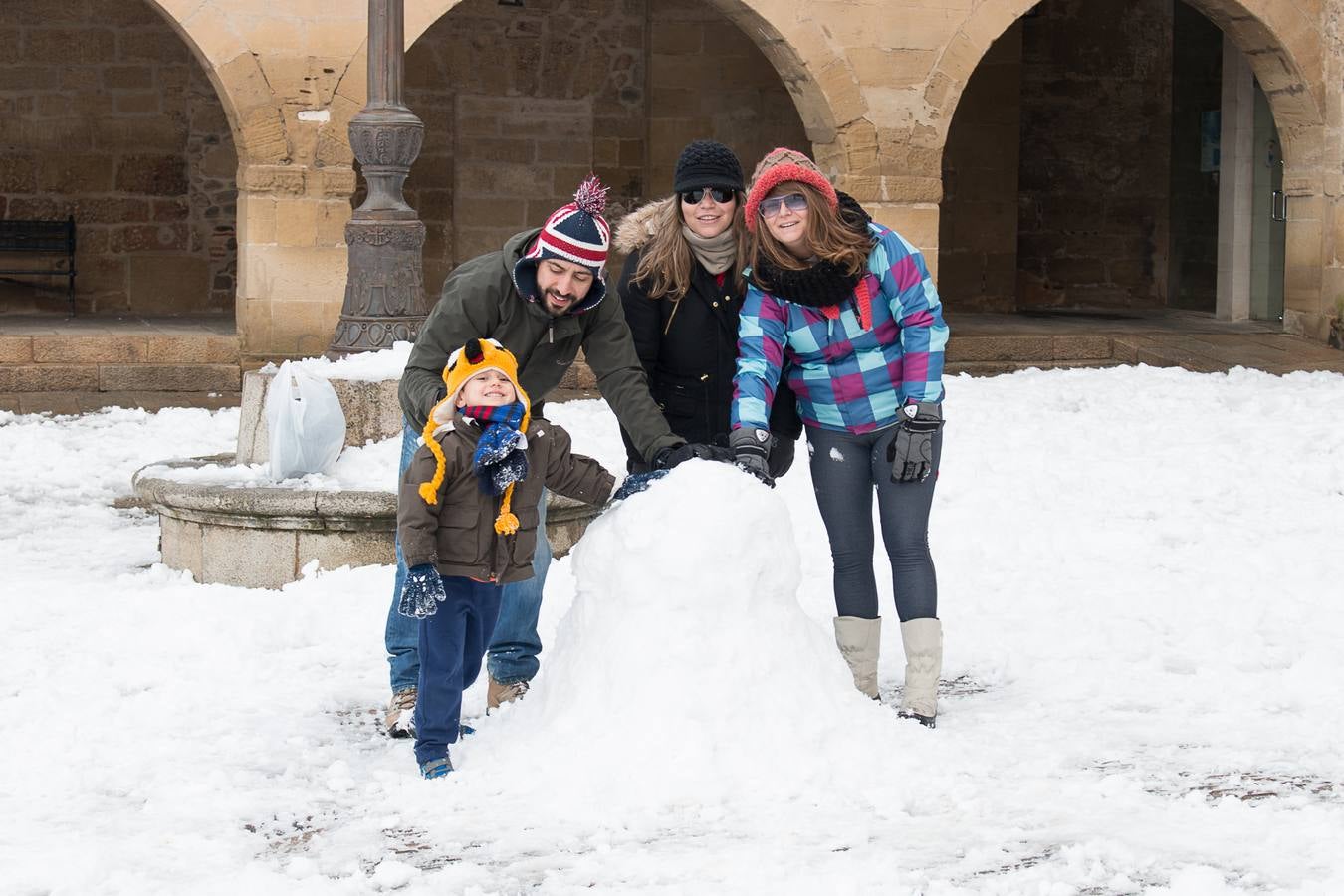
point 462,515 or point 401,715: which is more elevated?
point 462,515

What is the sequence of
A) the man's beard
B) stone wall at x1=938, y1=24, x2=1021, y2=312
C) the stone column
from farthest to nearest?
stone wall at x1=938, y1=24, x2=1021, y2=312, the stone column, the man's beard

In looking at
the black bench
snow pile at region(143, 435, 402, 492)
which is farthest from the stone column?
the black bench

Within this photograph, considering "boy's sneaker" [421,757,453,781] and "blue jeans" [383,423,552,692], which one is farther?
"blue jeans" [383,423,552,692]

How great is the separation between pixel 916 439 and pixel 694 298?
25.1 inches

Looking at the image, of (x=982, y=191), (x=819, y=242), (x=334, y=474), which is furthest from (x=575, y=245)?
(x=982, y=191)

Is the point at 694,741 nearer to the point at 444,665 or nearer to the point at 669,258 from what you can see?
the point at 444,665

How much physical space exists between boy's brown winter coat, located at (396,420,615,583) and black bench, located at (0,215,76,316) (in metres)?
10.6

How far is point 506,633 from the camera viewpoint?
4500 millimetres

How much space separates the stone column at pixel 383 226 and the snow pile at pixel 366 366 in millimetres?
52

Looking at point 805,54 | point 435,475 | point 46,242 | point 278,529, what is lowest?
point 278,529

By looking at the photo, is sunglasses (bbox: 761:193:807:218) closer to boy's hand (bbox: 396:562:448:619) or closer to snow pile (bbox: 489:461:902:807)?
snow pile (bbox: 489:461:902:807)

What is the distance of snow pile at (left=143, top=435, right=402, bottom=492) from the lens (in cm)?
603

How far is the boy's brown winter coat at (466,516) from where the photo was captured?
394cm

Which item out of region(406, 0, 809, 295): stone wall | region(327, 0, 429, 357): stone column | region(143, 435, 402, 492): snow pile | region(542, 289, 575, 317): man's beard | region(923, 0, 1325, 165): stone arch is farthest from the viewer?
region(406, 0, 809, 295): stone wall
